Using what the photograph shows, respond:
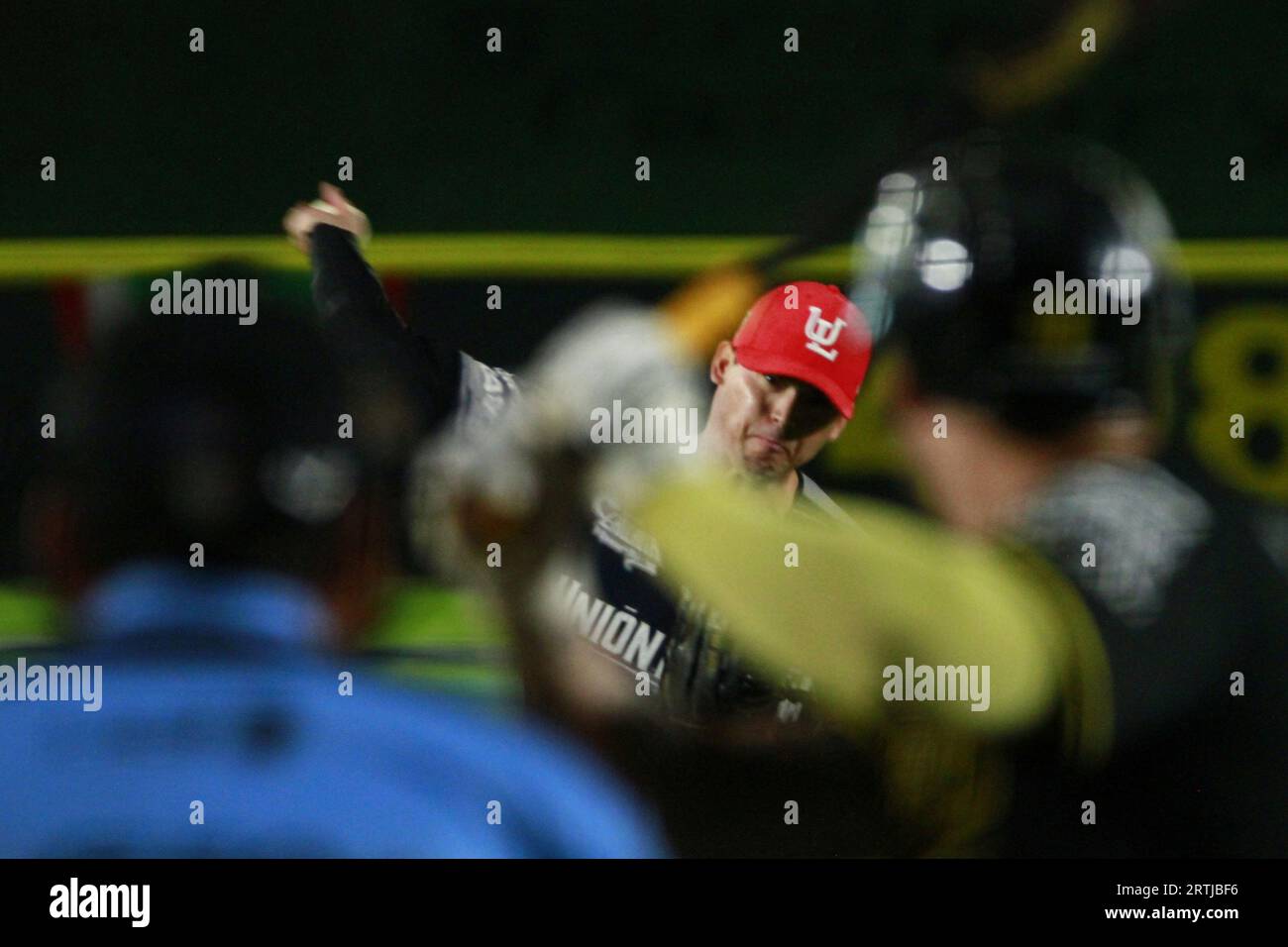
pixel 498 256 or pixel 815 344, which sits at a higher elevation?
pixel 498 256

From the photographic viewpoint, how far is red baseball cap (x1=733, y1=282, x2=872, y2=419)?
209cm

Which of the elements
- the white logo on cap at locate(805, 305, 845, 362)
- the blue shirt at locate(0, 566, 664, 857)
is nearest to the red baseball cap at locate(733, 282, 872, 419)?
the white logo on cap at locate(805, 305, 845, 362)

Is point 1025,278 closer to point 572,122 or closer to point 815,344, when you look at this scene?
point 815,344

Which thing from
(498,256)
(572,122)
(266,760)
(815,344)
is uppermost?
(572,122)

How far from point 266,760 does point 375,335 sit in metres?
0.69

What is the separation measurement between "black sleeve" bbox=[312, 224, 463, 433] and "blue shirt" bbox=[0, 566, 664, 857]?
365 millimetres

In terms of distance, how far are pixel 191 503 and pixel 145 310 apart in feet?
1.05

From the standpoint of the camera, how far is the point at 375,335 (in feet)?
6.90

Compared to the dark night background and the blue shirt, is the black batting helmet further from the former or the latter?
the blue shirt

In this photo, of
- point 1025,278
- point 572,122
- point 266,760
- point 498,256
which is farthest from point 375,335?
point 1025,278

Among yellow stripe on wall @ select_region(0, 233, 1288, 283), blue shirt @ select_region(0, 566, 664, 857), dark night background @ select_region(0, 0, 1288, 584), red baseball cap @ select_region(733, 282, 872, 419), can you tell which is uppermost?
dark night background @ select_region(0, 0, 1288, 584)

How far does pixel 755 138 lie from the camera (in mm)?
2137
